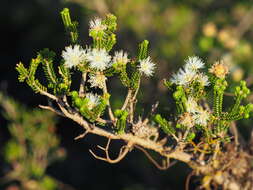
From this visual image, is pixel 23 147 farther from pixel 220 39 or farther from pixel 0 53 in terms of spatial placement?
pixel 0 53

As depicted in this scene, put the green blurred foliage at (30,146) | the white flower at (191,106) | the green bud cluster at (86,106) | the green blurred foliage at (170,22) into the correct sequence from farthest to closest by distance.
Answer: the green blurred foliage at (170,22) → the green blurred foliage at (30,146) → the white flower at (191,106) → the green bud cluster at (86,106)

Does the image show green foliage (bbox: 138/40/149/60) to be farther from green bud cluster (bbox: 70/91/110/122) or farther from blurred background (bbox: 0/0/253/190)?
blurred background (bbox: 0/0/253/190)

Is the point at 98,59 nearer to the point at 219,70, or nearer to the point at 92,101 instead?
the point at 92,101

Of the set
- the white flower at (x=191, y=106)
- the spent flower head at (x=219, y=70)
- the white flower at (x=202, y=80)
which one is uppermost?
the spent flower head at (x=219, y=70)

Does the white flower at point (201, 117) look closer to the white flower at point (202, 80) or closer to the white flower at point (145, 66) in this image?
the white flower at point (202, 80)

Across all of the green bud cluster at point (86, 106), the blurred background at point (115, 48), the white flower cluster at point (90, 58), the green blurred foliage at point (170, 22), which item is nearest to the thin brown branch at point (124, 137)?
the green bud cluster at point (86, 106)

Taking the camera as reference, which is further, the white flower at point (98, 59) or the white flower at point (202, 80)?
the white flower at point (202, 80)

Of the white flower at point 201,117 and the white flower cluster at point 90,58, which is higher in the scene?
the white flower cluster at point 90,58

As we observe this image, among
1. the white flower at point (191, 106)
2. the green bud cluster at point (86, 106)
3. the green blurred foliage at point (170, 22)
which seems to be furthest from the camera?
the green blurred foliage at point (170, 22)

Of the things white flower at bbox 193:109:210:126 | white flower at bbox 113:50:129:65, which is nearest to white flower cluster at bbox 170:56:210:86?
white flower at bbox 193:109:210:126
